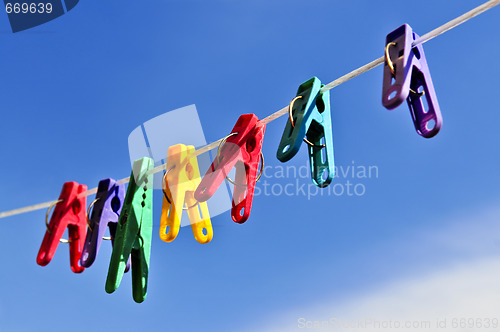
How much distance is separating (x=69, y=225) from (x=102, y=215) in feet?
0.83

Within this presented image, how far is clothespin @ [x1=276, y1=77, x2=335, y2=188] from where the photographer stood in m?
1.83

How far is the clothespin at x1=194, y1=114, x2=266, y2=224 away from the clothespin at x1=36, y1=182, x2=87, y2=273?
2.74 ft

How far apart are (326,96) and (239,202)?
0.47 m

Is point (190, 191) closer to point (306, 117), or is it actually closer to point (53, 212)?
point (306, 117)

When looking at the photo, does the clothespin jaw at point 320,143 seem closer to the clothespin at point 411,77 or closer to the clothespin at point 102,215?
the clothespin at point 411,77

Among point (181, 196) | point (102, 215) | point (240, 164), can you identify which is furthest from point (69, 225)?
point (240, 164)

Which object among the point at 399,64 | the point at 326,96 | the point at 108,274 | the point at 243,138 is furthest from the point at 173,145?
the point at 399,64

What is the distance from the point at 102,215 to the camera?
8.04 ft

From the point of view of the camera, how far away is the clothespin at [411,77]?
1.62 metres

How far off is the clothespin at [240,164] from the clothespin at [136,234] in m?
0.38

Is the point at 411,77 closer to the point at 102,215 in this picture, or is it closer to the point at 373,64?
the point at 373,64

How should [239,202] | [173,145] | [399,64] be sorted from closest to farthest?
[399,64] < [239,202] < [173,145]

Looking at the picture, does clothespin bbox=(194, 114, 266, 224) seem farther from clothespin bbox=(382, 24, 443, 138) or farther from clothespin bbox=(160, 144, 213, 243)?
clothespin bbox=(382, 24, 443, 138)

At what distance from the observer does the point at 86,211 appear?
8.62ft
